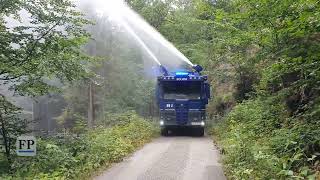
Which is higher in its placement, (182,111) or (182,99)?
(182,99)

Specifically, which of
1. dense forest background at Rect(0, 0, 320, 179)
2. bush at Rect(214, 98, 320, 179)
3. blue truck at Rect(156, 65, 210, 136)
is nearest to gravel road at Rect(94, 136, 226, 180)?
dense forest background at Rect(0, 0, 320, 179)

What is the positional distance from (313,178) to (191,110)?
13.9 m

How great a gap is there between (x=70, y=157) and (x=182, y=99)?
34.3ft

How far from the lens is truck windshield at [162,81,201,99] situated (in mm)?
21002

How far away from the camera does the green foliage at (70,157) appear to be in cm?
1009

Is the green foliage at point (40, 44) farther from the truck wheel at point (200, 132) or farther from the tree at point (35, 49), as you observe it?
the truck wheel at point (200, 132)

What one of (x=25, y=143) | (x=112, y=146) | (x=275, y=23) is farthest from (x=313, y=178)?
(x=112, y=146)

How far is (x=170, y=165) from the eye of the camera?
12.2m

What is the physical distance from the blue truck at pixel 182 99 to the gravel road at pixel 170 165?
4.09m

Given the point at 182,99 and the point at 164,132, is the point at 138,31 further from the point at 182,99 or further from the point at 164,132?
the point at 182,99

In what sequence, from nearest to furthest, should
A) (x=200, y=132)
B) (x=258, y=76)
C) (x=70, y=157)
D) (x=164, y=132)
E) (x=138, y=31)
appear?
1. (x=70, y=157)
2. (x=200, y=132)
3. (x=258, y=76)
4. (x=164, y=132)
5. (x=138, y=31)

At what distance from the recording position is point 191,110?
20.9 metres

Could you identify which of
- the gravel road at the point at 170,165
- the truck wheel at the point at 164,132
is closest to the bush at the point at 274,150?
the gravel road at the point at 170,165

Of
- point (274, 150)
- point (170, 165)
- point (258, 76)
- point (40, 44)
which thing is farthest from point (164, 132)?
point (274, 150)
